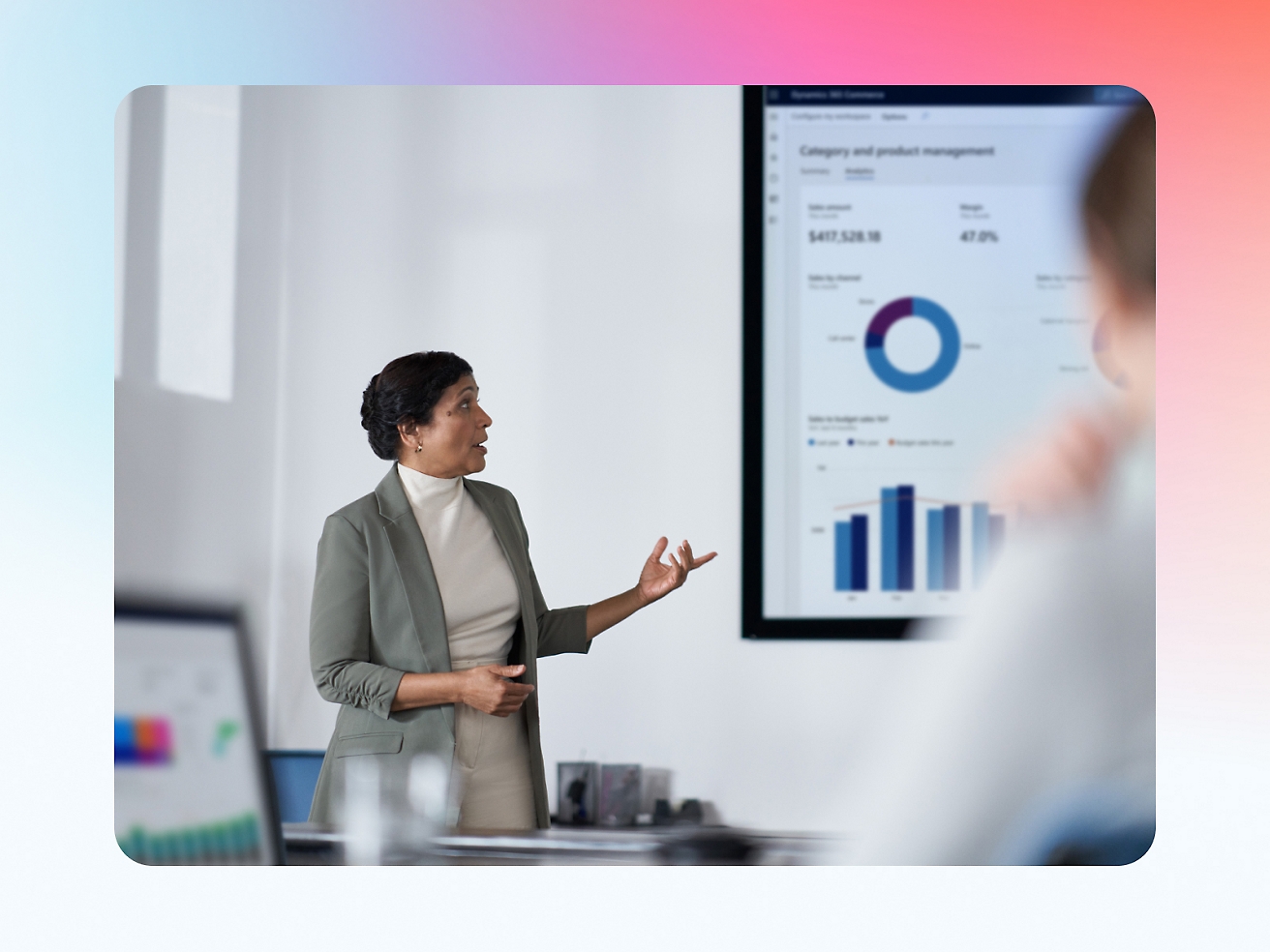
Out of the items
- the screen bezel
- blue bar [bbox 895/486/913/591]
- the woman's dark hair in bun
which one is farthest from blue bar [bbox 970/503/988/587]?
the screen bezel

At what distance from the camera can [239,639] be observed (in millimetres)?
1896

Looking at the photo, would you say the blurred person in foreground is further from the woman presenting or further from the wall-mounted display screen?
the woman presenting

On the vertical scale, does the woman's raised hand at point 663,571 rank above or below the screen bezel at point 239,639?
above

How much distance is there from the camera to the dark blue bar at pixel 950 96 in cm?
191

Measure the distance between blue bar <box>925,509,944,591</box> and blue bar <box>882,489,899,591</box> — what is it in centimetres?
5

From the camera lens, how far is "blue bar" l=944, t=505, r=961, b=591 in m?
1.92

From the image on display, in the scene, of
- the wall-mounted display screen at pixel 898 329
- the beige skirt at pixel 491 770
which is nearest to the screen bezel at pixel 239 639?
the beige skirt at pixel 491 770

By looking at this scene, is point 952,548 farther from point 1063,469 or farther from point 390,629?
point 390,629

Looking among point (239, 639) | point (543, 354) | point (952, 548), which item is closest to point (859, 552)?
point (952, 548)

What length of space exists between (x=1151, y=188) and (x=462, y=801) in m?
1.64

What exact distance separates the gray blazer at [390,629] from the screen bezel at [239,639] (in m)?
0.08

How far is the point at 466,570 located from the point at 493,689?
0.21 meters

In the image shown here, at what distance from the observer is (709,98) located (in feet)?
6.29

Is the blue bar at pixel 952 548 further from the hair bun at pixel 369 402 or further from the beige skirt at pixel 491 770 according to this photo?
the hair bun at pixel 369 402
